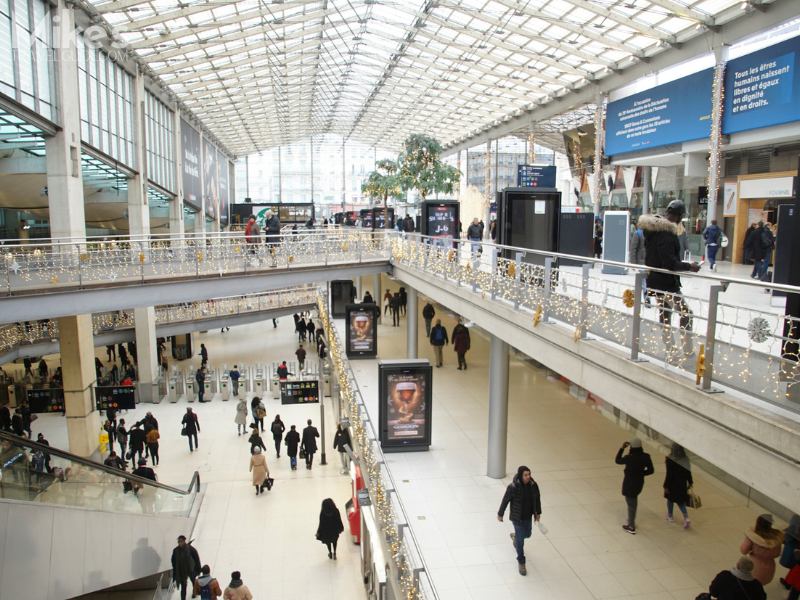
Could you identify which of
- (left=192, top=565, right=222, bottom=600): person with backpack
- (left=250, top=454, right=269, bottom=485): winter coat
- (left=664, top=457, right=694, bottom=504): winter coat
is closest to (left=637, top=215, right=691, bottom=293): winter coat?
(left=664, top=457, right=694, bottom=504): winter coat

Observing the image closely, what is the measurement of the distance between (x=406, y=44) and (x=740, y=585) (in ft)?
107

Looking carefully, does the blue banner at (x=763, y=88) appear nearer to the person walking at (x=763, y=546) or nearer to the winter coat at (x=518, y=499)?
the person walking at (x=763, y=546)

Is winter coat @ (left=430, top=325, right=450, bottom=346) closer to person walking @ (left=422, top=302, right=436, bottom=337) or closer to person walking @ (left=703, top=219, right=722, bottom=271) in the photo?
person walking @ (left=422, top=302, right=436, bottom=337)

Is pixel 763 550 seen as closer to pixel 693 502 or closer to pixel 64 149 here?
pixel 693 502

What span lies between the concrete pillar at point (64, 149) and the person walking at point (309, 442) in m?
7.93

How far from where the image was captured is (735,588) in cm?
564

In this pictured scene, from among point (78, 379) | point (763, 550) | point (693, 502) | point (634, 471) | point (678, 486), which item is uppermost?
point (763, 550)

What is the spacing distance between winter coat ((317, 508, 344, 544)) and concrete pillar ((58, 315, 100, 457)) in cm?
930

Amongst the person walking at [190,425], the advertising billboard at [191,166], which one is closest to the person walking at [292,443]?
the person walking at [190,425]

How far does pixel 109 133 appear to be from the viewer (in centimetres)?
2045

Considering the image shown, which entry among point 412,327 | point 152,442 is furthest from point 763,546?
point 152,442

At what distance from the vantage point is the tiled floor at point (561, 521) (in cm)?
796

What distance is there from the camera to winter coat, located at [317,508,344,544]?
11711mm

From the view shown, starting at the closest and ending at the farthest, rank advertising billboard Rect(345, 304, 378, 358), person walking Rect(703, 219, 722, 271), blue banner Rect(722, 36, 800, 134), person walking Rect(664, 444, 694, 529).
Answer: person walking Rect(664, 444, 694, 529), person walking Rect(703, 219, 722, 271), blue banner Rect(722, 36, 800, 134), advertising billboard Rect(345, 304, 378, 358)
